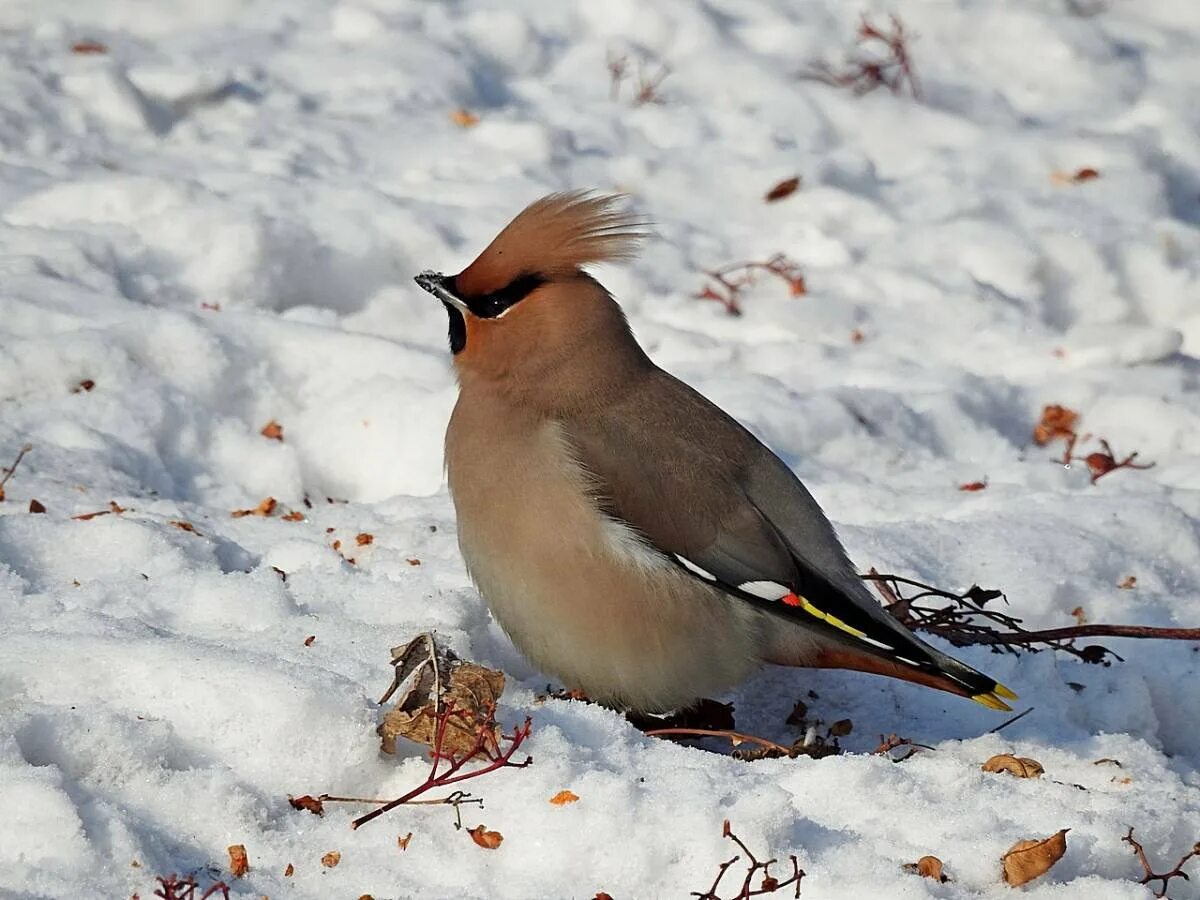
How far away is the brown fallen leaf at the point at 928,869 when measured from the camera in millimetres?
2555

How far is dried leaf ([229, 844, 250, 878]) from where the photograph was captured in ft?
7.76

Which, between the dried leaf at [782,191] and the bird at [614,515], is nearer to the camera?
the bird at [614,515]

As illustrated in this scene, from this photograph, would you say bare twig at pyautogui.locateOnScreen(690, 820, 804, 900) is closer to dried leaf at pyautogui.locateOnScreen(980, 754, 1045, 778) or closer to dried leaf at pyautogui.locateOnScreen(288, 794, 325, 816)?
dried leaf at pyautogui.locateOnScreen(288, 794, 325, 816)

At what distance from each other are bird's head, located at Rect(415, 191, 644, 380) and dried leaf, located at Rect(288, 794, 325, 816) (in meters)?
1.10

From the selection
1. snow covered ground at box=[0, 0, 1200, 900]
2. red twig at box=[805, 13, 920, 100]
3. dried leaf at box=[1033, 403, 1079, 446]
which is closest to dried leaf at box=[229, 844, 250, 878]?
snow covered ground at box=[0, 0, 1200, 900]

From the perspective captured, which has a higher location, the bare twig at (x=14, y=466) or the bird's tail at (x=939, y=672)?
the bird's tail at (x=939, y=672)

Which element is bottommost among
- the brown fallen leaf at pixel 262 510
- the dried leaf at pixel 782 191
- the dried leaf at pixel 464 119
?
the dried leaf at pixel 782 191

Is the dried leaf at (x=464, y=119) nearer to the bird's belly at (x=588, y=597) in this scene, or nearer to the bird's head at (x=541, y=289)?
the bird's head at (x=541, y=289)

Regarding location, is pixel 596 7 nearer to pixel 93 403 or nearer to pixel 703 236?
pixel 703 236

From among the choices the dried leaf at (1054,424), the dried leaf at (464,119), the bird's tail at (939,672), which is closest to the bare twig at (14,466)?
the bird's tail at (939,672)

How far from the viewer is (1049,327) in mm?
5566

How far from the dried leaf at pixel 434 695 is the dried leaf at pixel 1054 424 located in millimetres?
2734

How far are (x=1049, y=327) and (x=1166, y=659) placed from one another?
2.01 metres

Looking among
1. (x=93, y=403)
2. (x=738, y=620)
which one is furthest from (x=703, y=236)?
(x=738, y=620)
